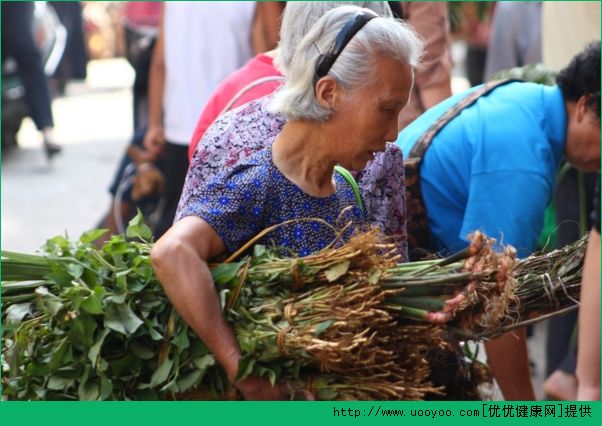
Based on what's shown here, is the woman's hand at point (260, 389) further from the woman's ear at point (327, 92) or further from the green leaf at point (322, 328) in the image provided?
the woman's ear at point (327, 92)

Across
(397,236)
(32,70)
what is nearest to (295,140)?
(397,236)

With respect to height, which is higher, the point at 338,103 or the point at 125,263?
the point at 338,103

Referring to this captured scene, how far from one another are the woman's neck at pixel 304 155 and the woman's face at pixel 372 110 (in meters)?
0.04

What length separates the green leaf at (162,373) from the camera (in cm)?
258

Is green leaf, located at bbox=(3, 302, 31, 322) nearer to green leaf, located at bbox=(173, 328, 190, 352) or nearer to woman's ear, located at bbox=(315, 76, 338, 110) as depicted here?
green leaf, located at bbox=(173, 328, 190, 352)

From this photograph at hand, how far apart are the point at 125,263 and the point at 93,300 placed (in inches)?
6.0

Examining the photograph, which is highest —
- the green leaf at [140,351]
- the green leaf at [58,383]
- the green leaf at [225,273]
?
the green leaf at [225,273]

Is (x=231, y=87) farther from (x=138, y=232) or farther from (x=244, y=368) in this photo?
(x=244, y=368)

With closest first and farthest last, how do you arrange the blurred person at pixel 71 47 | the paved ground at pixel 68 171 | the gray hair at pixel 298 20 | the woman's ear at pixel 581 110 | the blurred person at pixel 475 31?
the gray hair at pixel 298 20 < the woman's ear at pixel 581 110 < the paved ground at pixel 68 171 < the blurred person at pixel 475 31 < the blurred person at pixel 71 47

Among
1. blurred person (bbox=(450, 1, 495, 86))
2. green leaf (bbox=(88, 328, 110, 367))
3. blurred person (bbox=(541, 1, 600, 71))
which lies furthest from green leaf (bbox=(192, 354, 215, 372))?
blurred person (bbox=(450, 1, 495, 86))

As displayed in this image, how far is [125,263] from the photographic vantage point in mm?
2676

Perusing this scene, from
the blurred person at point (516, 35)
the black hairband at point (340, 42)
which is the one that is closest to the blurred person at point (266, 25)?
the blurred person at point (516, 35)

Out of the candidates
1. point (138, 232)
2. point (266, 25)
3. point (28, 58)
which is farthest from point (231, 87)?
point (28, 58)
